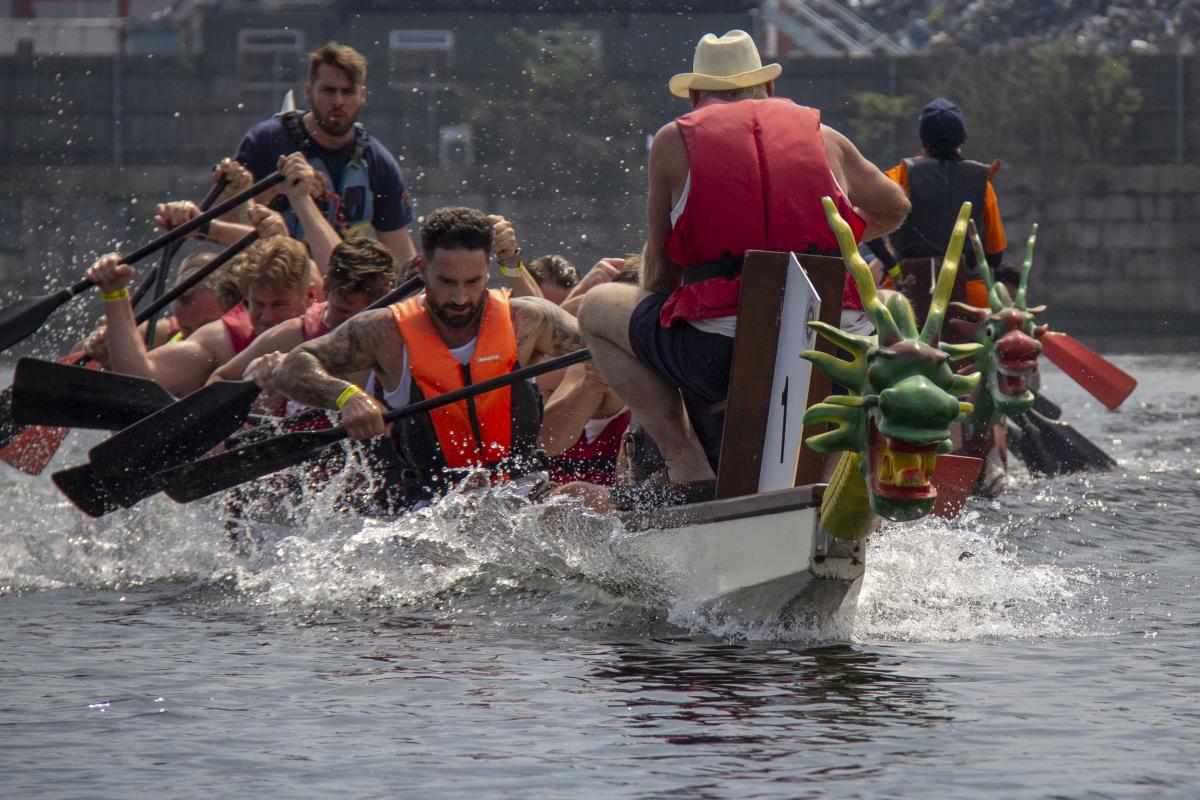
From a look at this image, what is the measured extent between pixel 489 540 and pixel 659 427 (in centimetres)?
102

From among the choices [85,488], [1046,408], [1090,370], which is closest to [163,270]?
[85,488]

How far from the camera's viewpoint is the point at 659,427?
5879 mm

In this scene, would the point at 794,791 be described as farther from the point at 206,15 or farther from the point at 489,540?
the point at 206,15

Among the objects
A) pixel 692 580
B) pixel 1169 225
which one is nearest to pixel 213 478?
pixel 692 580

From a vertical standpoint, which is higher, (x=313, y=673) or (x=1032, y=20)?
(x=1032, y=20)

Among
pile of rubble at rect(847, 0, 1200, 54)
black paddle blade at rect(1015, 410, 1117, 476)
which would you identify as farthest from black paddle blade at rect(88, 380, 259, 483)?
pile of rubble at rect(847, 0, 1200, 54)

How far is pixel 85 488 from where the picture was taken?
731 cm

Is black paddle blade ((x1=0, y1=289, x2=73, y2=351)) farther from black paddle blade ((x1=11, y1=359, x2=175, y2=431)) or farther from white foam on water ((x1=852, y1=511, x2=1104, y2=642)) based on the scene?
white foam on water ((x1=852, y1=511, x2=1104, y2=642))

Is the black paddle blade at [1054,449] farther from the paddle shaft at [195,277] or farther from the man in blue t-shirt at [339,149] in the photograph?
the paddle shaft at [195,277]

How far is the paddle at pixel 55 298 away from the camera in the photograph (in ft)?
27.8

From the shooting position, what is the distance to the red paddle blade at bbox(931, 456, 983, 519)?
5.82 meters

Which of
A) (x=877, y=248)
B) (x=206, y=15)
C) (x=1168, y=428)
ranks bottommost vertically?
(x=1168, y=428)

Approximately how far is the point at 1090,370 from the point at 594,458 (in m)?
2.92

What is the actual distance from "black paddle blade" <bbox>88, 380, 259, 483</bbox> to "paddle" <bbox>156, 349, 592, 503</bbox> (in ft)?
0.33
